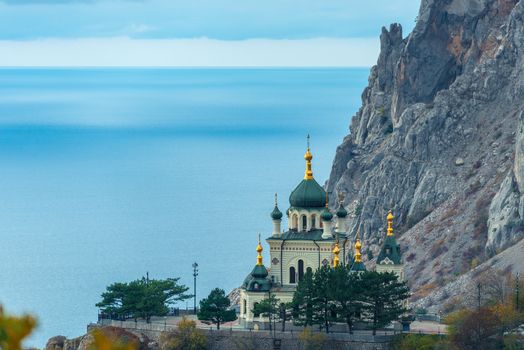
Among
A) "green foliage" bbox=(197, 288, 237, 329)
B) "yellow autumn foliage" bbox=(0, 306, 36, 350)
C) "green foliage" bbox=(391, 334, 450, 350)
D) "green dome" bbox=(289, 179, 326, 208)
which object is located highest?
"green dome" bbox=(289, 179, 326, 208)

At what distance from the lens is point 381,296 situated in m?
78.0

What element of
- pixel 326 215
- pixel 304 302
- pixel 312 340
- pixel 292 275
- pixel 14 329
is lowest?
pixel 14 329

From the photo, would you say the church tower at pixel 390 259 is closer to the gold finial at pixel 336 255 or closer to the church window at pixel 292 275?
the gold finial at pixel 336 255

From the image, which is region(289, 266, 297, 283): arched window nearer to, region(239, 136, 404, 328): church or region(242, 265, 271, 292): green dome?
region(239, 136, 404, 328): church

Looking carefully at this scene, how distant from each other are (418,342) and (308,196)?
9.73 meters

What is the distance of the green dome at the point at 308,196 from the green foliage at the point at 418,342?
822 centimetres

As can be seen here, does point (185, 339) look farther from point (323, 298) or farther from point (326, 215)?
point (326, 215)

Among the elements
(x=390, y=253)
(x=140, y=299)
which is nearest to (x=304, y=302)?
(x=390, y=253)

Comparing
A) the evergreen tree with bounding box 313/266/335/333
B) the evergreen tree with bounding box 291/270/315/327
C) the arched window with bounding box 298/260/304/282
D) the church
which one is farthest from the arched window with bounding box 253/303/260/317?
the arched window with bounding box 298/260/304/282

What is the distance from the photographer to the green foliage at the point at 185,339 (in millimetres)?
79875

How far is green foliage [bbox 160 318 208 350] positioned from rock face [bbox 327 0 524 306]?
2802 cm

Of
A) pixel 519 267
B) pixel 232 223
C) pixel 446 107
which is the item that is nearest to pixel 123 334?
pixel 519 267

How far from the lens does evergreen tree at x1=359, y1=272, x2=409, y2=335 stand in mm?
77750

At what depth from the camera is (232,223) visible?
16738 centimetres
